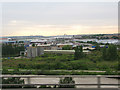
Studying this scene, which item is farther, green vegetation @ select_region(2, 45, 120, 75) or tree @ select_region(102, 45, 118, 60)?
tree @ select_region(102, 45, 118, 60)

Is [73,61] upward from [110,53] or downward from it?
downward

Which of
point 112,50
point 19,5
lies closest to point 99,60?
point 112,50

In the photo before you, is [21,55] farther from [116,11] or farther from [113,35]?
[116,11]

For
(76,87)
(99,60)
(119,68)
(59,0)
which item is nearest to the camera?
(76,87)

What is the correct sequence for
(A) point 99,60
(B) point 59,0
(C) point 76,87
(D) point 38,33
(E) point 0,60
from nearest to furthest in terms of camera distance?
(C) point 76,87 → (B) point 59,0 → (E) point 0,60 → (D) point 38,33 → (A) point 99,60

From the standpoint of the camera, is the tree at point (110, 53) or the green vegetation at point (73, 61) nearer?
the green vegetation at point (73, 61)

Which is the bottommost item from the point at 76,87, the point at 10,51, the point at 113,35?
the point at 76,87

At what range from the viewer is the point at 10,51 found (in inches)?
100

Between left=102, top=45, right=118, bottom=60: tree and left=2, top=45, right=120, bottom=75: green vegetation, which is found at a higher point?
left=102, top=45, right=118, bottom=60: tree

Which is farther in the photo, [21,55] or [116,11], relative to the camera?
[21,55]

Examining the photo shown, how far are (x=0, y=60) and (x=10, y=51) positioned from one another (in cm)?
29

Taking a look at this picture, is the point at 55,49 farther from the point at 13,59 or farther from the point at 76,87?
the point at 76,87

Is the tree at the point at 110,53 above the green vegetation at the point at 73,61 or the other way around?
above

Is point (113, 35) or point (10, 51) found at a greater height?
point (113, 35)
